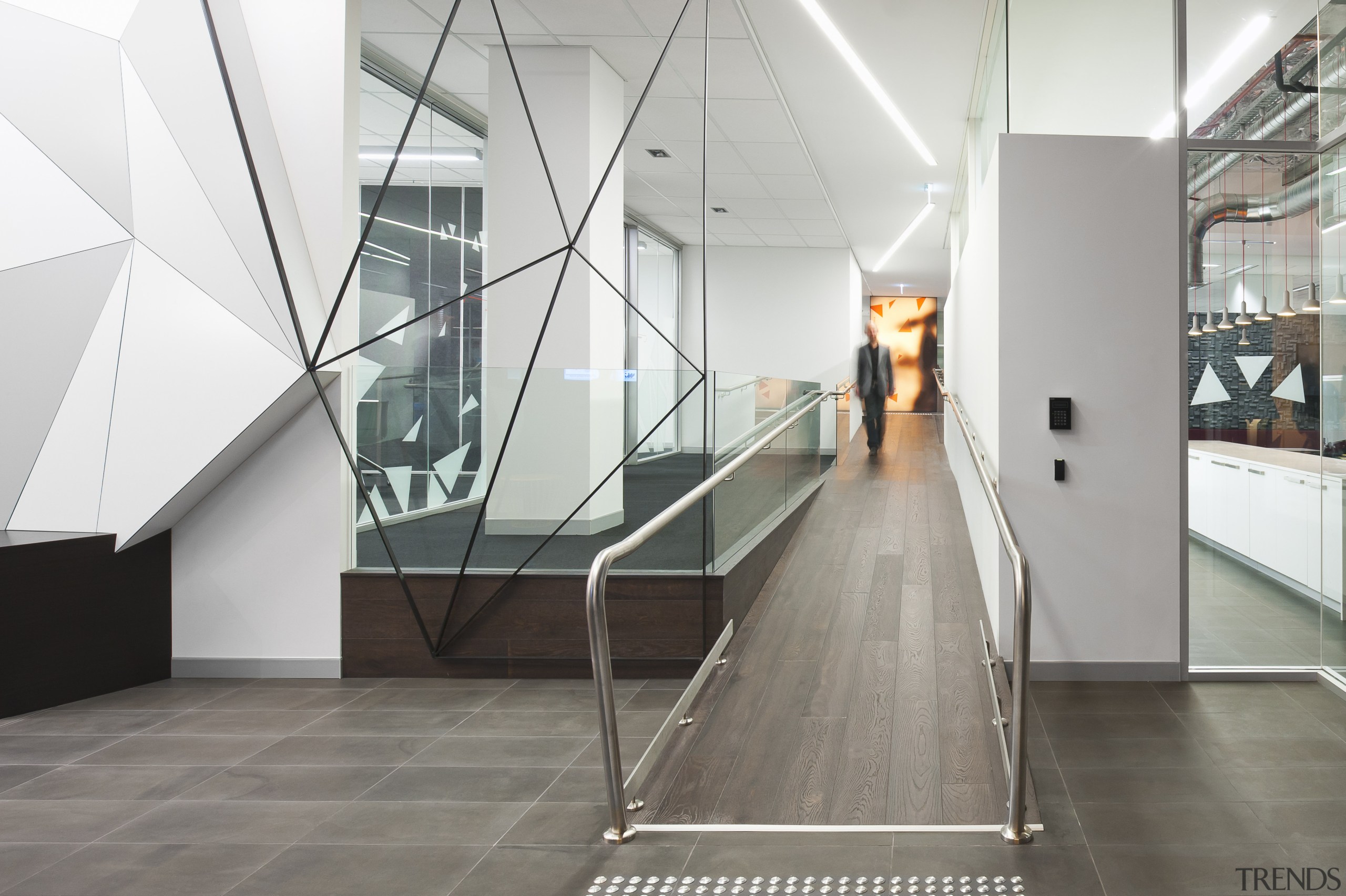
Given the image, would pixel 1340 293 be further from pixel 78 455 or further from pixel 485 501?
pixel 78 455

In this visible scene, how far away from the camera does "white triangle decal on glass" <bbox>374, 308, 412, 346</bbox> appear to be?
4.21m

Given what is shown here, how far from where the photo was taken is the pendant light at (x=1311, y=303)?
381 centimetres

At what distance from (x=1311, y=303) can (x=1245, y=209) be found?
19.8 inches

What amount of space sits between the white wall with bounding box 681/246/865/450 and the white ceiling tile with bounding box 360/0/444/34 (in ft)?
27.0

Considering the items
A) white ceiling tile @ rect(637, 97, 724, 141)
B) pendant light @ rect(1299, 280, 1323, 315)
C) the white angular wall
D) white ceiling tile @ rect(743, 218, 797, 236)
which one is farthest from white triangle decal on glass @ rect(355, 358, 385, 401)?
white ceiling tile @ rect(743, 218, 797, 236)

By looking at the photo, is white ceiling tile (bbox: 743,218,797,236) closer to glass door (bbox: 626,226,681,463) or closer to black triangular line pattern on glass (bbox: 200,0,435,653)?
glass door (bbox: 626,226,681,463)

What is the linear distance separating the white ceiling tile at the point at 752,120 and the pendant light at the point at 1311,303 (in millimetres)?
3979

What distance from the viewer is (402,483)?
4.14 meters

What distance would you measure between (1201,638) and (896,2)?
3.84 meters

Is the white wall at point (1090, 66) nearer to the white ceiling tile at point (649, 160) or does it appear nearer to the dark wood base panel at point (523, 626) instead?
the dark wood base panel at point (523, 626)

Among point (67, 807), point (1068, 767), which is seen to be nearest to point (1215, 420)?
point (1068, 767)

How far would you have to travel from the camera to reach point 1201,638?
382cm

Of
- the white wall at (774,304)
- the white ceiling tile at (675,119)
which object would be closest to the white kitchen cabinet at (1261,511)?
the white ceiling tile at (675,119)

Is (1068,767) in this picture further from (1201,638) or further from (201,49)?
(201,49)
